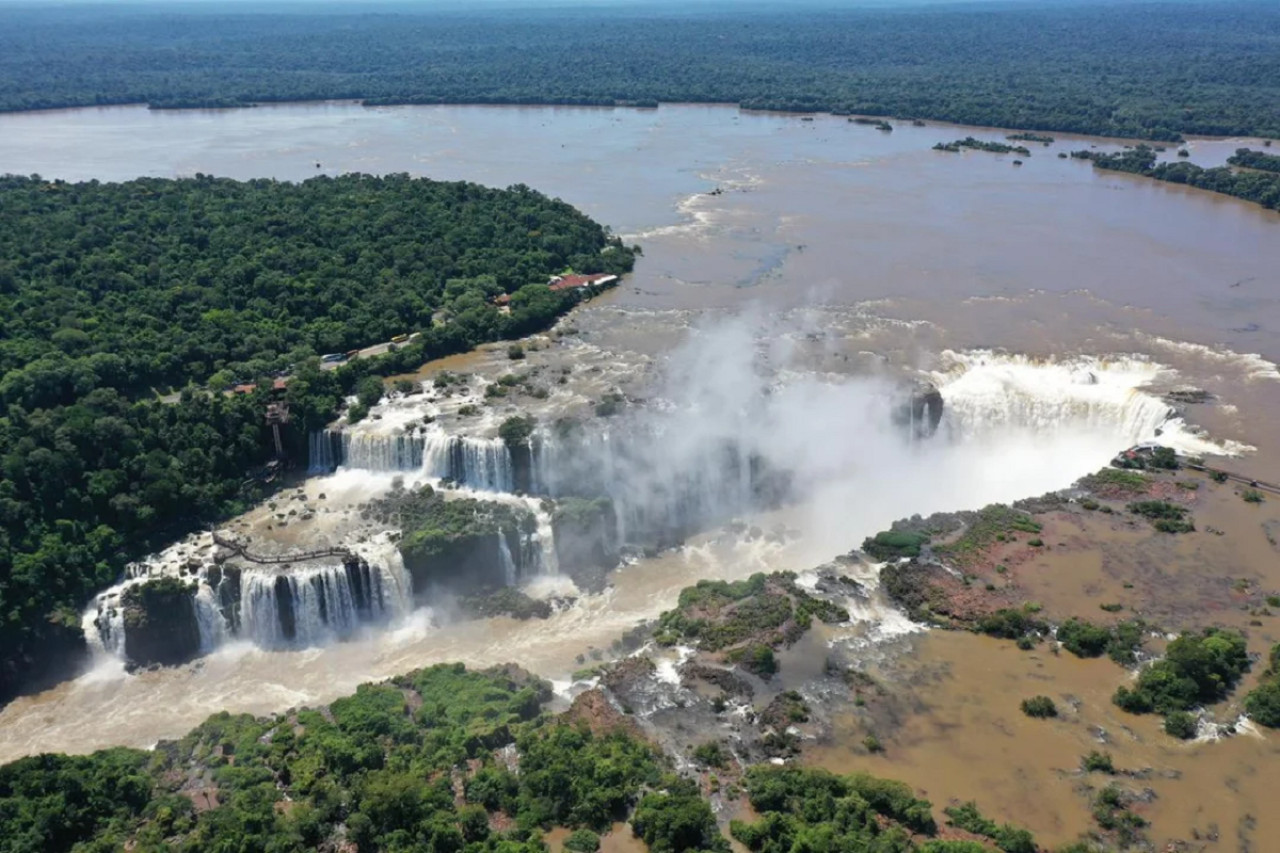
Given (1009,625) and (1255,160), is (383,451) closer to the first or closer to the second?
(1009,625)

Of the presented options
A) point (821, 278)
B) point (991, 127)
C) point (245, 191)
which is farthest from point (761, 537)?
point (991, 127)

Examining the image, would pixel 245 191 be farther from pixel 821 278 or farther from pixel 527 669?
pixel 527 669

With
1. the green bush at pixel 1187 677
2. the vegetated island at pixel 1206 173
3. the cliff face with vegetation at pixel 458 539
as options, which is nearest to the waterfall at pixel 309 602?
the cliff face with vegetation at pixel 458 539

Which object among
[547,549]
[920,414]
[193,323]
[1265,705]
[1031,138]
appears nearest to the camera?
[1265,705]

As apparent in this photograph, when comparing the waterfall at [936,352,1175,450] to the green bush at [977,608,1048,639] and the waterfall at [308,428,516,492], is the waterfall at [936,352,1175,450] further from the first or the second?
the waterfall at [308,428,516,492]

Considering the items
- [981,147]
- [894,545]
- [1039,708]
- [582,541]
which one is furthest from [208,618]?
[981,147]

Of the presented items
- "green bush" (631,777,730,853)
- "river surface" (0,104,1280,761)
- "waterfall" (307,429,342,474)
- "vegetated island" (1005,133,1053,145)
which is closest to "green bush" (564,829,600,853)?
"green bush" (631,777,730,853)

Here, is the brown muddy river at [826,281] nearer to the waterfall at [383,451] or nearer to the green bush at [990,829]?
the green bush at [990,829]
